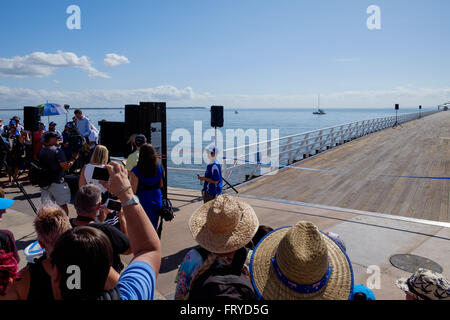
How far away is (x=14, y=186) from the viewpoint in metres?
9.36

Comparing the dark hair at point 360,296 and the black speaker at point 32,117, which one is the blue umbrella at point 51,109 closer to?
the black speaker at point 32,117

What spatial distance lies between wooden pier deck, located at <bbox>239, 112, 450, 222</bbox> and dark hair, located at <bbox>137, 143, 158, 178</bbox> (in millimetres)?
5215

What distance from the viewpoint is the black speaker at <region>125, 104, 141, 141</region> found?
656 cm

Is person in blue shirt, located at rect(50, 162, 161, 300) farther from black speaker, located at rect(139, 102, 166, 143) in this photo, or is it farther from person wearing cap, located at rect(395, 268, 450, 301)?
black speaker, located at rect(139, 102, 166, 143)

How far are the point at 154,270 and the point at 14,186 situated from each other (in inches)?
375

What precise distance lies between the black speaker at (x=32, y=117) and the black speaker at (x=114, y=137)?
4.91m

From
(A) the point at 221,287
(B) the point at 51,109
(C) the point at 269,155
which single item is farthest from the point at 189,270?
(B) the point at 51,109

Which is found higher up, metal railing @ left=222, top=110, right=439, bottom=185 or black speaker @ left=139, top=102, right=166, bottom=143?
black speaker @ left=139, top=102, right=166, bottom=143

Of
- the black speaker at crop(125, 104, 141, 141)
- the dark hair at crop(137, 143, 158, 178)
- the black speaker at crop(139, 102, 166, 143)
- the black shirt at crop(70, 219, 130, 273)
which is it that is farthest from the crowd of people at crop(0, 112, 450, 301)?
the black speaker at crop(125, 104, 141, 141)

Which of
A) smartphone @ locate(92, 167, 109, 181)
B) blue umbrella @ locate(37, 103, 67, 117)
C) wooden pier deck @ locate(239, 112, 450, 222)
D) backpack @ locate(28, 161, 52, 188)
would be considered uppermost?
blue umbrella @ locate(37, 103, 67, 117)

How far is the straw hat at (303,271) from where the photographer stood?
1649 millimetres

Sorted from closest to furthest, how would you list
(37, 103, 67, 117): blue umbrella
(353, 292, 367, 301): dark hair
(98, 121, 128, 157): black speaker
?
1. (353, 292, 367, 301): dark hair
2. (98, 121, 128, 157): black speaker
3. (37, 103, 67, 117): blue umbrella

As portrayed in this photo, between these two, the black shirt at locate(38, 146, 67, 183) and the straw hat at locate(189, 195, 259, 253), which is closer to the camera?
the straw hat at locate(189, 195, 259, 253)

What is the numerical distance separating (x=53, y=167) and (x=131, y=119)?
5.94 feet
